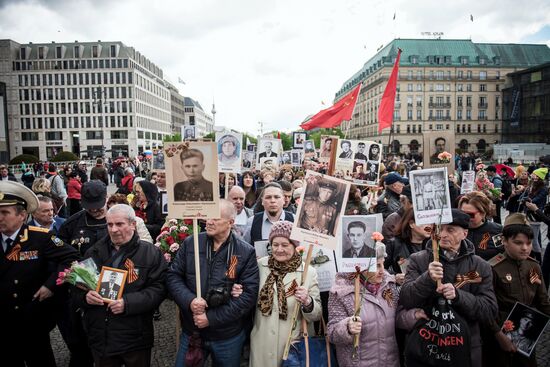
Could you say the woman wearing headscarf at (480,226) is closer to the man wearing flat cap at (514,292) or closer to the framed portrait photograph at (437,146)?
the man wearing flat cap at (514,292)

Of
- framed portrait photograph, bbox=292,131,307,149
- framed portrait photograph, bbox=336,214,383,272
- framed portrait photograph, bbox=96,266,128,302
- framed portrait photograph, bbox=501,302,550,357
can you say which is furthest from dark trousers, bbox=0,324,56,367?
framed portrait photograph, bbox=292,131,307,149

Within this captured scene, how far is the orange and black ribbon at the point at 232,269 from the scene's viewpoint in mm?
3641

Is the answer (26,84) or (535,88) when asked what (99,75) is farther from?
(535,88)

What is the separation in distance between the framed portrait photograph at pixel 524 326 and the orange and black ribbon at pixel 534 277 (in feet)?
0.89

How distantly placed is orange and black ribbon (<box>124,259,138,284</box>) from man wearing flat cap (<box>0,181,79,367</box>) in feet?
2.69

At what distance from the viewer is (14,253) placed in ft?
12.6

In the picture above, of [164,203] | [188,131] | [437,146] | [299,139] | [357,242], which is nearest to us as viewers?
[357,242]

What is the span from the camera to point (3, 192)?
3.72 metres

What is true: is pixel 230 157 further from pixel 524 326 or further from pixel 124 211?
pixel 524 326

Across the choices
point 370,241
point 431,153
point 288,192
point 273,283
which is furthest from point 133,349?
point 431,153

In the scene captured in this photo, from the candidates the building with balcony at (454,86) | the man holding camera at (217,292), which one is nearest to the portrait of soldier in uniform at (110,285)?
the man holding camera at (217,292)

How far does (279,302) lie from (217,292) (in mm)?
565

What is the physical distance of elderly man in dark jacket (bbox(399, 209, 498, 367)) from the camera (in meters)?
3.20

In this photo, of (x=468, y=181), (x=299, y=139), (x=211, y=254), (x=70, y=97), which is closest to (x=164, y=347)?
(x=211, y=254)
